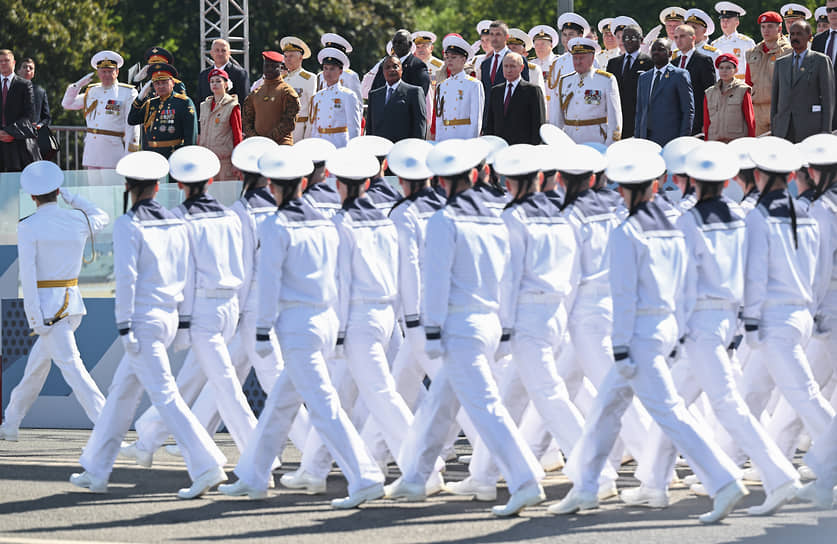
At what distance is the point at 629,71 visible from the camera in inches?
631

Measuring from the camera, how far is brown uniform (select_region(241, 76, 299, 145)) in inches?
640

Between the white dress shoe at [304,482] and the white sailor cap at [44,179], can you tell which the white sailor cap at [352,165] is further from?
the white sailor cap at [44,179]

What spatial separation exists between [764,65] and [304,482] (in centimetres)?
736

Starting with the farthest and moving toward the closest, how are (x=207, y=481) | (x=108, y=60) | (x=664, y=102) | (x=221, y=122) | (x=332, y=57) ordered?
(x=108, y=60), (x=332, y=57), (x=221, y=122), (x=664, y=102), (x=207, y=481)

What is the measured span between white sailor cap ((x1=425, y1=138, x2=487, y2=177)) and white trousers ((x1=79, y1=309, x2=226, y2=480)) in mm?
2074

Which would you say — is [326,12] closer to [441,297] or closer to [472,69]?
[472,69]

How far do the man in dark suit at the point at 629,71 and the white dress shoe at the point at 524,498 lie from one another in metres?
6.85

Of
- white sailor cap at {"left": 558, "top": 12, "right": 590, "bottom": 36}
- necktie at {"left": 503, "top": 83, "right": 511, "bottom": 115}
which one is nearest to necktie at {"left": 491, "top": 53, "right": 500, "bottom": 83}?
necktie at {"left": 503, "top": 83, "right": 511, "bottom": 115}

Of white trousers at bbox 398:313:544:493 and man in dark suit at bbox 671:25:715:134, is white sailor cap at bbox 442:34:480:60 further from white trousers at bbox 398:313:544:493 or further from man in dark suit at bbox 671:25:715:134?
white trousers at bbox 398:313:544:493

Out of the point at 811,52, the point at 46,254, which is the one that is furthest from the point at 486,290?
the point at 811,52

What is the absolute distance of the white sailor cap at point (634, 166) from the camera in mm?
9805

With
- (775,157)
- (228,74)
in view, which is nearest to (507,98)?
Answer: (228,74)

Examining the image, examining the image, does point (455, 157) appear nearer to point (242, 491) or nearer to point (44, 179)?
point (242, 491)

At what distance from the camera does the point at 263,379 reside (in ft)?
39.4
